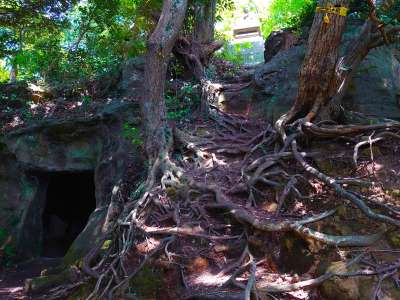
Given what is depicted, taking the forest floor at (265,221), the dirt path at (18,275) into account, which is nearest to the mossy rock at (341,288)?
the forest floor at (265,221)

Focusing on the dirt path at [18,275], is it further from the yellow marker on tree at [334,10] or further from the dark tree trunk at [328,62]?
the yellow marker on tree at [334,10]

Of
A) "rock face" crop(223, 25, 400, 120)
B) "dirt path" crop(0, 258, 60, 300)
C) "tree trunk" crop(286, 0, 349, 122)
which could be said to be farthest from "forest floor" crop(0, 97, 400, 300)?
"rock face" crop(223, 25, 400, 120)

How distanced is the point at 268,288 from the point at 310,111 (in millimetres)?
3026

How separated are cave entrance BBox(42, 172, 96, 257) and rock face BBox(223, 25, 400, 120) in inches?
180

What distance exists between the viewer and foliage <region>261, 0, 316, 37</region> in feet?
31.8

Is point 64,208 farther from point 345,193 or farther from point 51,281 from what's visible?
point 345,193

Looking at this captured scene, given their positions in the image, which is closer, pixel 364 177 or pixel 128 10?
pixel 364 177

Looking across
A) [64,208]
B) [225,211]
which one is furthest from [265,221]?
[64,208]

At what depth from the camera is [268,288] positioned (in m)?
4.09

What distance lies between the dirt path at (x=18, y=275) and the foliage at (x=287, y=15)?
7.69 metres

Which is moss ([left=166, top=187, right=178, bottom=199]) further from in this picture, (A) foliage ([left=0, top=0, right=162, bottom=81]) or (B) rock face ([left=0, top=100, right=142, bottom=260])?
(A) foliage ([left=0, top=0, right=162, bottom=81])

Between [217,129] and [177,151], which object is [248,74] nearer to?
[217,129]

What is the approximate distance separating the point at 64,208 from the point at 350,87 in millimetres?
8483

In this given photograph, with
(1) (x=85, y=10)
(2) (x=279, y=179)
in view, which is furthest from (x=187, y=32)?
(2) (x=279, y=179)
